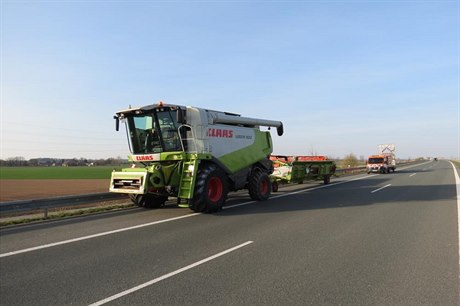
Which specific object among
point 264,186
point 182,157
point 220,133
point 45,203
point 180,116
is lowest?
point 45,203

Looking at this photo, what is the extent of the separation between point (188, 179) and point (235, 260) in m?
5.64

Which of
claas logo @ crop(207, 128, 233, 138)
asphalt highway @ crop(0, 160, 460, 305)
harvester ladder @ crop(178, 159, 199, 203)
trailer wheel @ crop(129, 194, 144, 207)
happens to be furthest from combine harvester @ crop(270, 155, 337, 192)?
asphalt highway @ crop(0, 160, 460, 305)

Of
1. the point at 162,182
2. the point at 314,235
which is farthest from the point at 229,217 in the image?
the point at 314,235

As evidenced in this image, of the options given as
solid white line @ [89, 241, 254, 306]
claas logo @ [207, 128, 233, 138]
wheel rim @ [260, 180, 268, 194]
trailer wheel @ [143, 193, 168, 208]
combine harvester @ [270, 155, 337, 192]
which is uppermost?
claas logo @ [207, 128, 233, 138]

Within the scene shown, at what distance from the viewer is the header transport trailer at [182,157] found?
1173 centimetres

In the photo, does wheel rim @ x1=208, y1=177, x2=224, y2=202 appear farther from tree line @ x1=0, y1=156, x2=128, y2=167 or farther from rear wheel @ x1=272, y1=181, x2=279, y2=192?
tree line @ x1=0, y1=156, x2=128, y2=167

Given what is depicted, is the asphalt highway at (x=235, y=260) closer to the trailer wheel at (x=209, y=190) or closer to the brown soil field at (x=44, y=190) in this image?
the trailer wheel at (x=209, y=190)

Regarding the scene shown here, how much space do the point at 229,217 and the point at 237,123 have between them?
502 centimetres

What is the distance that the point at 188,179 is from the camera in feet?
38.4

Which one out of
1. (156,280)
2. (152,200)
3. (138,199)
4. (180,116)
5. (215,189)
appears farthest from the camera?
(152,200)

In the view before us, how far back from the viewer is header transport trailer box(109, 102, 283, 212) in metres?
11.7

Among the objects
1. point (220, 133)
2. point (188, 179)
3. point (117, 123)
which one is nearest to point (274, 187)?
point (220, 133)

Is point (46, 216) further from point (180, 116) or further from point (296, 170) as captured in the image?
point (296, 170)

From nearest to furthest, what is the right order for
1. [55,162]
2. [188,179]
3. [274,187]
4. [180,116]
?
[180,116]
[188,179]
[274,187]
[55,162]
